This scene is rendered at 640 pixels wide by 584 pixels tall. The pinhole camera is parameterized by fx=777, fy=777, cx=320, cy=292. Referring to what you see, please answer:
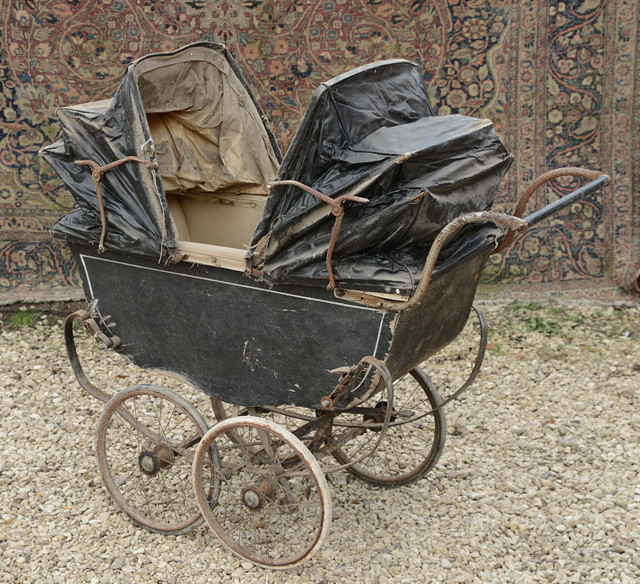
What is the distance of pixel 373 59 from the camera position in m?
5.52

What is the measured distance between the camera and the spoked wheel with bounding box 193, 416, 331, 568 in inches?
107

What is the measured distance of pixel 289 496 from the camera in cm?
302

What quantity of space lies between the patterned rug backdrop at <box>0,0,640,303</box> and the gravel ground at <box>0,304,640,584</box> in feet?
3.62

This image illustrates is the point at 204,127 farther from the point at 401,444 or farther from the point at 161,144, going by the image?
the point at 401,444

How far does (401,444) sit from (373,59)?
291 centimetres

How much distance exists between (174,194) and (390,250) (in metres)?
1.68

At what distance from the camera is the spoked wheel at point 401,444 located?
130 inches

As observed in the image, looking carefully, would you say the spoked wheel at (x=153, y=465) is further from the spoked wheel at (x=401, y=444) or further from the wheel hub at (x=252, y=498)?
the spoked wheel at (x=401, y=444)

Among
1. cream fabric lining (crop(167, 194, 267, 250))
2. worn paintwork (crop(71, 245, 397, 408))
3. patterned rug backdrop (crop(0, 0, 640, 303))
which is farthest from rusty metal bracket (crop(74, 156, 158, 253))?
patterned rug backdrop (crop(0, 0, 640, 303))

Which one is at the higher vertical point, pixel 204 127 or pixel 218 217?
pixel 204 127

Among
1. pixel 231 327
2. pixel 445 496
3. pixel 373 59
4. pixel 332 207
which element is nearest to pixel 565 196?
pixel 332 207

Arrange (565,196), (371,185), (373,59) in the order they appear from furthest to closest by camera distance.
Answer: (373,59)
(565,196)
(371,185)

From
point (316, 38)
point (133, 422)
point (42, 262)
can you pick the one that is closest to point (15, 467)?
point (133, 422)

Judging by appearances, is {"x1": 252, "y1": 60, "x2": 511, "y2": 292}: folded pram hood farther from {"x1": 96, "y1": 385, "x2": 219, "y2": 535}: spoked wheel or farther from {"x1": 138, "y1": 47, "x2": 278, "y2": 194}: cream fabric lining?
{"x1": 138, "y1": 47, "x2": 278, "y2": 194}: cream fabric lining
